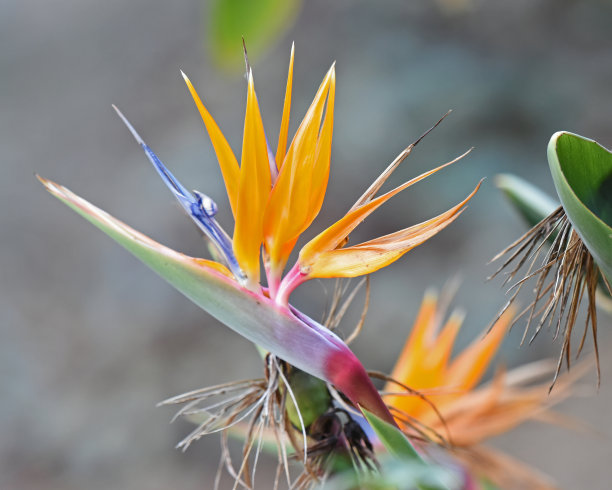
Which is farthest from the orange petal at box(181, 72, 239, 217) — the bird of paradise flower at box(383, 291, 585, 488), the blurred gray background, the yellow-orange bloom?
the blurred gray background

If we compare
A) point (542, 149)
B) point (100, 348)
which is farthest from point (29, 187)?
point (542, 149)

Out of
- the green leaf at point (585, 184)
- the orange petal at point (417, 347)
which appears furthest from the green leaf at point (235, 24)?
the green leaf at point (585, 184)

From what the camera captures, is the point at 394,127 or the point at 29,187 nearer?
the point at 394,127

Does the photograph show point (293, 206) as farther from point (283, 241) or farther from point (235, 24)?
point (235, 24)

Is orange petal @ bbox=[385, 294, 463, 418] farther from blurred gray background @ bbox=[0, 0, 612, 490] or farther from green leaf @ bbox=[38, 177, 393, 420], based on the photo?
blurred gray background @ bbox=[0, 0, 612, 490]

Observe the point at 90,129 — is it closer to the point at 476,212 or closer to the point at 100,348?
the point at 100,348

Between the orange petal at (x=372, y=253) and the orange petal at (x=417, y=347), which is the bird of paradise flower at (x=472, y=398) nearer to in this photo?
the orange petal at (x=417, y=347)
